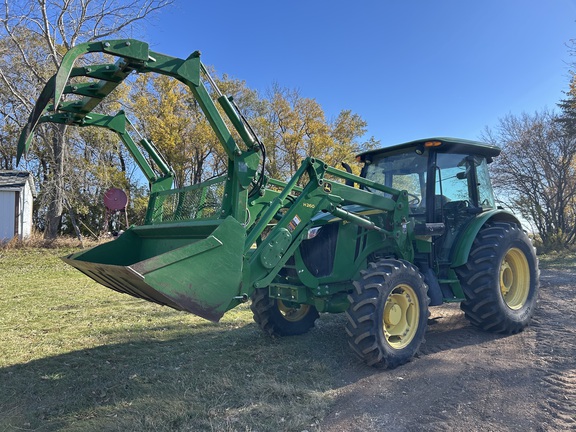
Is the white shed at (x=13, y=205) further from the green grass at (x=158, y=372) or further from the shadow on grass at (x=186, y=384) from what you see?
the shadow on grass at (x=186, y=384)

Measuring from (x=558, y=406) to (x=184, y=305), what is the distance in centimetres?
298

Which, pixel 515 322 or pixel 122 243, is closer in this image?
pixel 122 243

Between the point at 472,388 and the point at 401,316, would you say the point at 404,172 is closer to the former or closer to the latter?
the point at 401,316

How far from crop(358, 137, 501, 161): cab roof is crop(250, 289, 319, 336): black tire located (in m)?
2.44

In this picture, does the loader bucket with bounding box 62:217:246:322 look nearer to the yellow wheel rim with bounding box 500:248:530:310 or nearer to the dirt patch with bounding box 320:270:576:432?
the dirt patch with bounding box 320:270:576:432

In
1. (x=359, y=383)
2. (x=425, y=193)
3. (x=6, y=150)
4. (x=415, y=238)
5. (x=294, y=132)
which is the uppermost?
(x=294, y=132)

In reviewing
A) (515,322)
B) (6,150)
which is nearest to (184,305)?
(515,322)

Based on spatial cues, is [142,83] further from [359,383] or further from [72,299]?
[359,383]

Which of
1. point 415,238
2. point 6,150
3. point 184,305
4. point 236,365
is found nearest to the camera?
point 184,305

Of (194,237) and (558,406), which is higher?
(194,237)

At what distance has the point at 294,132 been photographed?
3347 centimetres

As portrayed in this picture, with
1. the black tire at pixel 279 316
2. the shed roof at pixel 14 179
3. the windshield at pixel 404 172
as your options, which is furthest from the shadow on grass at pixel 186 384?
the shed roof at pixel 14 179

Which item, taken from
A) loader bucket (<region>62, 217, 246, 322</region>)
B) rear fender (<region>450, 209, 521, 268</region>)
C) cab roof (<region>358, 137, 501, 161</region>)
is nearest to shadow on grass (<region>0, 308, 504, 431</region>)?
loader bucket (<region>62, 217, 246, 322</region>)

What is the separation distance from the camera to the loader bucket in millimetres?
3105
